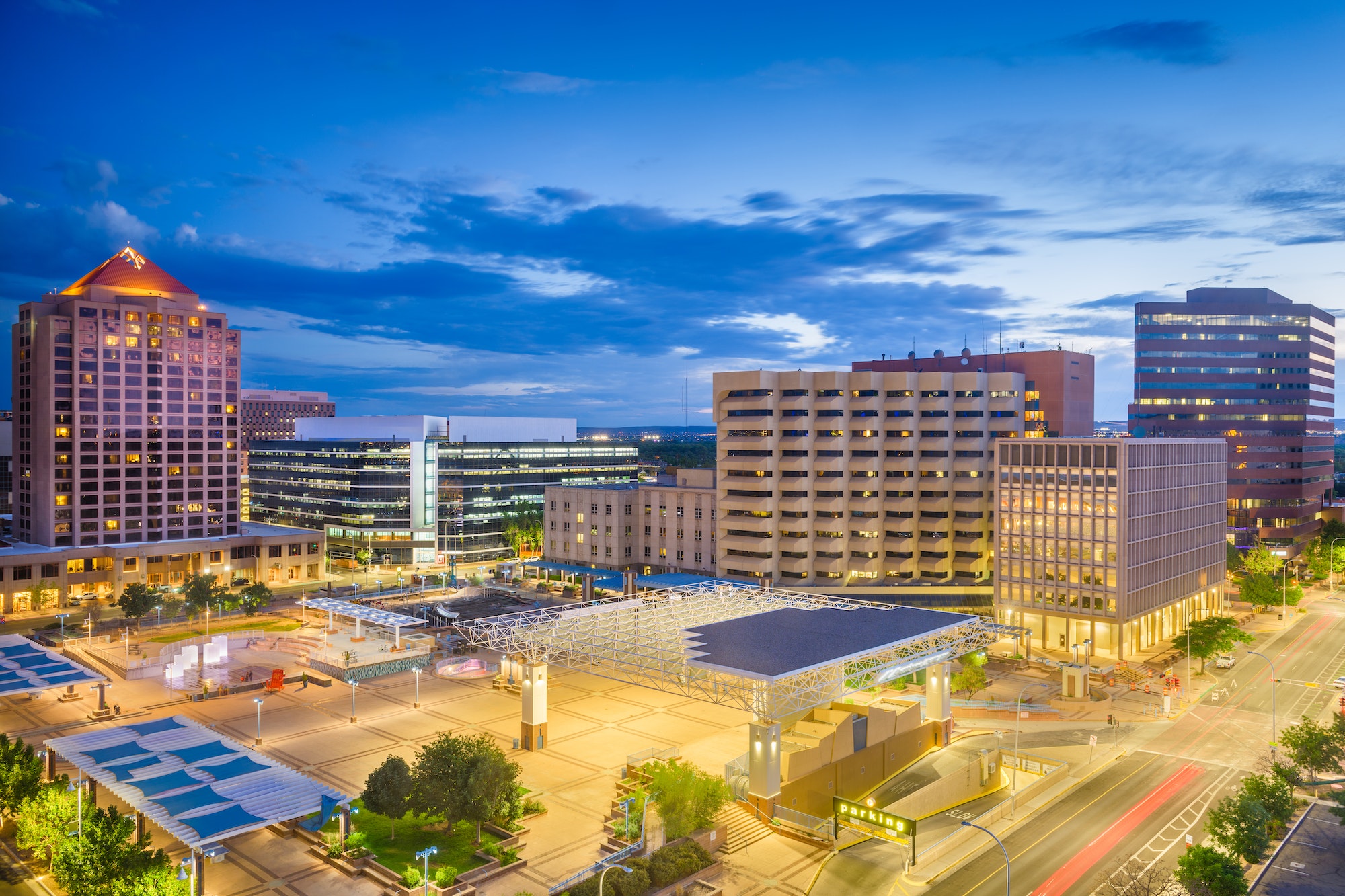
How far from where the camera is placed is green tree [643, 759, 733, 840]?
153ft

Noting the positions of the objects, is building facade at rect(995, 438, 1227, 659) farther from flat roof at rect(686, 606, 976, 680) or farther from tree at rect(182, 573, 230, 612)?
tree at rect(182, 573, 230, 612)

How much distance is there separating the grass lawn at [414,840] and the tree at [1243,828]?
3932 cm

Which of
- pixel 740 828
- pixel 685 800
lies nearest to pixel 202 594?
pixel 685 800

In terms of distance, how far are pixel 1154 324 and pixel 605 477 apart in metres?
115

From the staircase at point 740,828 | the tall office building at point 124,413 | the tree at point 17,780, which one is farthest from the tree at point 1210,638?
the tall office building at point 124,413

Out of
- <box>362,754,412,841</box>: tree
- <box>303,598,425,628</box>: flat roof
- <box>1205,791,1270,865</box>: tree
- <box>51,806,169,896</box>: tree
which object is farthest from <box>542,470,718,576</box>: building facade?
<box>51,806,169,896</box>: tree

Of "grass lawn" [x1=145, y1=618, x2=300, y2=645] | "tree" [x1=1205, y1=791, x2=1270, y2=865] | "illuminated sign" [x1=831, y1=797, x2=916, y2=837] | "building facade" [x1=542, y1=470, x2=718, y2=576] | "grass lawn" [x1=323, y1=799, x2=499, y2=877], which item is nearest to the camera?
"illuminated sign" [x1=831, y1=797, x2=916, y2=837]

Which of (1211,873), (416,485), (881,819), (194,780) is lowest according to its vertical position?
(1211,873)

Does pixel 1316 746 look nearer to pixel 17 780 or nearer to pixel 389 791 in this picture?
pixel 389 791

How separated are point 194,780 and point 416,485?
11044cm

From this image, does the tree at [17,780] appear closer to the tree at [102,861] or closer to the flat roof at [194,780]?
the flat roof at [194,780]

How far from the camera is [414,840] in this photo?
1924 inches

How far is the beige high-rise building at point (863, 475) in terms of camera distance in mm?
112062

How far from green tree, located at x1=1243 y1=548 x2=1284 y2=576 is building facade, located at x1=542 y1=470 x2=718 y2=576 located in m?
77.6
